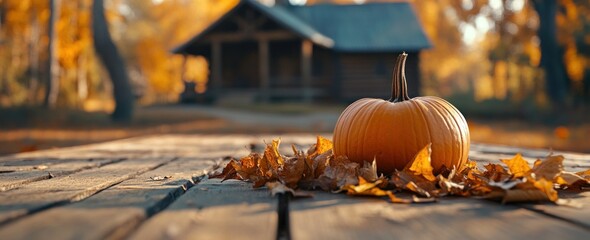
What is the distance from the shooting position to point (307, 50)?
22375mm

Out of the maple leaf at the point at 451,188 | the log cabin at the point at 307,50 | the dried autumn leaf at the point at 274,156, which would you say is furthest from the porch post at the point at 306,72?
the maple leaf at the point at 451,188

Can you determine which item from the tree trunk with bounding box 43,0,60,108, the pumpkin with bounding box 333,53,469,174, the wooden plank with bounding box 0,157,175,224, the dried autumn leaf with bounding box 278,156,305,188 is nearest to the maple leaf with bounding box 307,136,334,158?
the pumpkin with bounding box 333,53,469,174

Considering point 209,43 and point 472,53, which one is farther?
point 472,53

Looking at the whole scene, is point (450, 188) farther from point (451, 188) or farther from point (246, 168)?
point (246, 168)

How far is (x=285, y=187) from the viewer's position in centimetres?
217

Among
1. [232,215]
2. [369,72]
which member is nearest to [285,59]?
[369,72]

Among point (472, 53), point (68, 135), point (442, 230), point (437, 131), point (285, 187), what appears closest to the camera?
point (442, 230)

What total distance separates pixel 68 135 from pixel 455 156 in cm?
1180

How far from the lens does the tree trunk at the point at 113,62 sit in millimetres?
16297

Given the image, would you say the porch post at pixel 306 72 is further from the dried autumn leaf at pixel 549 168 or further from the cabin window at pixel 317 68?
the dried autumn leaf at pixel 549 168

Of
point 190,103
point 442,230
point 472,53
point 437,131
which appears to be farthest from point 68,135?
point 472,53

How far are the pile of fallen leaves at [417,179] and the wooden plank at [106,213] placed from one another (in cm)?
34

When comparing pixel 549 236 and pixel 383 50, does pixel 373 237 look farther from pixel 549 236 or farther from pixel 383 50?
pixel 383 50

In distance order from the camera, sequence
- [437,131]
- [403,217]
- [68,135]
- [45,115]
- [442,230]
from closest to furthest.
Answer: [442,230], [403,217], [437,131], [68,135], [45,115]
